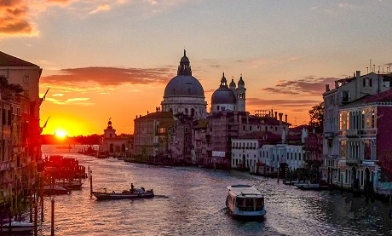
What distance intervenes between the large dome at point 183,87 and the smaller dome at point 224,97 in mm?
11392

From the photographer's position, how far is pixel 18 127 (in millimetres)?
30828

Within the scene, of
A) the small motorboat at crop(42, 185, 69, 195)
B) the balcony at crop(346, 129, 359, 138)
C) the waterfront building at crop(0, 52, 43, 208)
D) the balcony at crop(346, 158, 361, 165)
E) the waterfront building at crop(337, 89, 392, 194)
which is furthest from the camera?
the small motorboat at crop(42, 185, 69, 195)

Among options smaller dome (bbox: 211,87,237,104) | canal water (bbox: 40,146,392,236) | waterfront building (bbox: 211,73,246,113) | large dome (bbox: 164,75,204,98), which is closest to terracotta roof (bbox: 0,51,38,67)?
canal water (bbox: 40,146,392,236)

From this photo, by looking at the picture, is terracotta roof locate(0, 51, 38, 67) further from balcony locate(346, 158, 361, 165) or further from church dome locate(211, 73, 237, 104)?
church dome locate(211, 73, 237, 104)

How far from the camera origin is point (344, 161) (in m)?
38.7

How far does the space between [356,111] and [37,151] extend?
1609cm

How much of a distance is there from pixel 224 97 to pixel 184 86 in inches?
553

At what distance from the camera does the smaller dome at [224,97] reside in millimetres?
103500

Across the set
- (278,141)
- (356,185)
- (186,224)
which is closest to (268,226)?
(186,224)

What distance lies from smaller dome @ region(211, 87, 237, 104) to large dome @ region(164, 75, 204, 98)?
11392 mm

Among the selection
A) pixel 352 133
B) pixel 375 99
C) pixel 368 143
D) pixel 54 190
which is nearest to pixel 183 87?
pixel 54 190

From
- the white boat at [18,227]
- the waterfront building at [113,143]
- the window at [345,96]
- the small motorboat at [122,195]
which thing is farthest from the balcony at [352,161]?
the waterfront building at [113,143]

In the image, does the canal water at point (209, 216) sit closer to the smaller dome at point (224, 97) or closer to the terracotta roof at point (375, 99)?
the terracotta roof at point (375, 99)

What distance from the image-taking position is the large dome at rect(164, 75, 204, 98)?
116 meters
